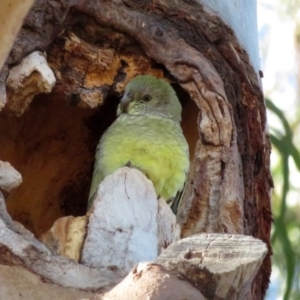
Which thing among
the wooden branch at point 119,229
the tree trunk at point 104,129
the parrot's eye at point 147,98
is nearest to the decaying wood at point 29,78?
the tree trunk at point 104,129

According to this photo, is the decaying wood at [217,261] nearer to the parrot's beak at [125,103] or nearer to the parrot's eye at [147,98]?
the parrot's beak at [125,103]

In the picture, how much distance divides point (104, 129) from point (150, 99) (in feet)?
0.93

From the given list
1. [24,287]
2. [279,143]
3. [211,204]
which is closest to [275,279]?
[279,143]

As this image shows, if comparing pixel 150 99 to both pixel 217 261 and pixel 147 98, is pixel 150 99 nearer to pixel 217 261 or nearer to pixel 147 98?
pixel 147 98

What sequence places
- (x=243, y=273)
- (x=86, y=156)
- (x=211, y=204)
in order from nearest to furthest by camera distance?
(x=243, y=273)
(x=211, y=204)
(x=86, y=156)

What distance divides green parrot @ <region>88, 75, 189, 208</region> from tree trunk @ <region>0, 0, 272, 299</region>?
82 millimetres

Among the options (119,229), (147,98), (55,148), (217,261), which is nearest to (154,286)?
(217,261)

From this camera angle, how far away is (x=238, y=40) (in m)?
3.02

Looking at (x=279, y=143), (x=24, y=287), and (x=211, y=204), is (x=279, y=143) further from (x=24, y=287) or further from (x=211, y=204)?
(x=24, y=287)

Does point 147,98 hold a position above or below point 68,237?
above

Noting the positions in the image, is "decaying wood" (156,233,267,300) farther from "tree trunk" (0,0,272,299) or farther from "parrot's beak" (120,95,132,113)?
"parrot's beak" (120,95,132,113)

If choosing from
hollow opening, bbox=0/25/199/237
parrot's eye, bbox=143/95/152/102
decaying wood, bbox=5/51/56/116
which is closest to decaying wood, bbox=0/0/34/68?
decaying wood, bbox=5/51/56/116

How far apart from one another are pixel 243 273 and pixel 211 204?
4.17 ft

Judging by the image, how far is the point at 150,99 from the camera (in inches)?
142
